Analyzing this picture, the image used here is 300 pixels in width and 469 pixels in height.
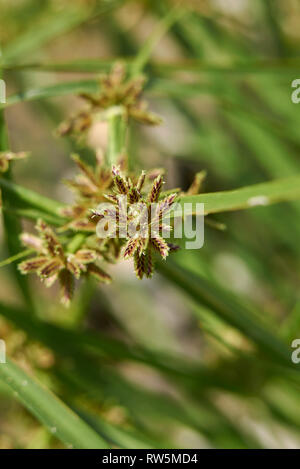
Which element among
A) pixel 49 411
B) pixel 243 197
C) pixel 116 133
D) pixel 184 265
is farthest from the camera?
pixel 184 265

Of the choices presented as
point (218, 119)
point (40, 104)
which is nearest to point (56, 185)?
point (40, 104)

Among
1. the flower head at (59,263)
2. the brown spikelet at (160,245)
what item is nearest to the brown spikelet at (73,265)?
the flower head at (59,263)

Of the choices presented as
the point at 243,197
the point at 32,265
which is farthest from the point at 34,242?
the point at 243,197

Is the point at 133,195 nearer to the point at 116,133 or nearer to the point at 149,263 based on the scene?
the point at 149,263

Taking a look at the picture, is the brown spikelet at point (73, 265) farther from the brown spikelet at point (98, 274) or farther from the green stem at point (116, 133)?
the green stem at point (116, 133)

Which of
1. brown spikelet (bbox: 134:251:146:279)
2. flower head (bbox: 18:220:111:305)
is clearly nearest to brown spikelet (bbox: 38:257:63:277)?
flower head (bbox: 18:220:111:305)

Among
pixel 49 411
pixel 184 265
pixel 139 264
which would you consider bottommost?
pixel 49 411
